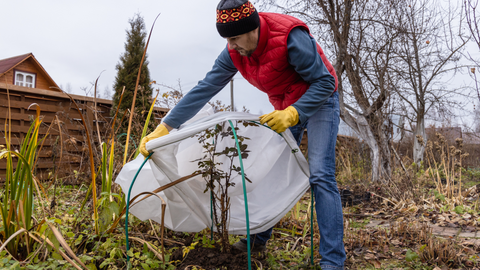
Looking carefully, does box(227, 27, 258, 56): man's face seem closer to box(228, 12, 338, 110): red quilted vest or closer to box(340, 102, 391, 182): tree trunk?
box(228, 12, 338, 110): red quilted vest

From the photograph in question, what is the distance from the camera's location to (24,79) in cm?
1325

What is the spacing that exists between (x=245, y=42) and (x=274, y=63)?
0.17 meters

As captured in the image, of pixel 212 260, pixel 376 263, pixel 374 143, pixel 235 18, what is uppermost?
pixel 235 18

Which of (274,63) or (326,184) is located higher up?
(274,63)

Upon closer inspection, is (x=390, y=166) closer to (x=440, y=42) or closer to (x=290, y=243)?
(x=290, y=243)

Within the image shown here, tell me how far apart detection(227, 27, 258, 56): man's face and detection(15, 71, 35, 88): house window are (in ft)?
48.6

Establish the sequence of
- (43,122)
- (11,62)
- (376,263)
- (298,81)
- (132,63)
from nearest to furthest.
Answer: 1. (298,81)
2. (376,263)
3. (43,122)
4. (132,63)
5. (11,62)

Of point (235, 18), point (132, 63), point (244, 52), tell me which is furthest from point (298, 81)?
point (132, 63)

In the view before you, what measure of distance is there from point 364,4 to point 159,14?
13.7 feet

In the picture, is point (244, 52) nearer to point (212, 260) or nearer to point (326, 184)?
point (326, 184)

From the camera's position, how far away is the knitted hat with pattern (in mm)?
1339

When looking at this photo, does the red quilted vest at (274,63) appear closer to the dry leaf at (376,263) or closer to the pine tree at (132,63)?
the dry leaf at (376,263)

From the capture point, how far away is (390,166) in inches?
175

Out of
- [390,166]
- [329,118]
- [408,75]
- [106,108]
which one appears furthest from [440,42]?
Answer: [106,108]
